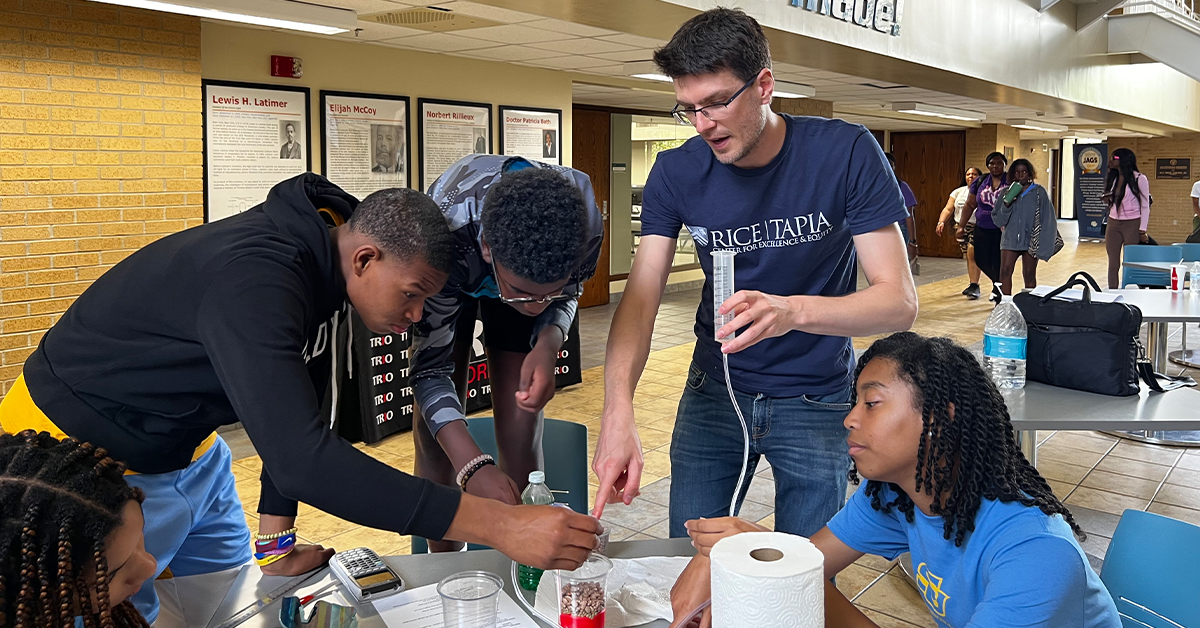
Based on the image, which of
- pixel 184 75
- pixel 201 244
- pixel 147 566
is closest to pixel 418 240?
pixel 201 244

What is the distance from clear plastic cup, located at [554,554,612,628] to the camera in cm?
151

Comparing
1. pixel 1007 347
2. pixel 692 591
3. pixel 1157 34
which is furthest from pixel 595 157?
pixel 692 591

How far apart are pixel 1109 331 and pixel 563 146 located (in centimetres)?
581

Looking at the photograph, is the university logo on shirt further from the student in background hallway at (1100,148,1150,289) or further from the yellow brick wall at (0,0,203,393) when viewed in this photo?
the student in background hallway at (1100,148,1150,289)

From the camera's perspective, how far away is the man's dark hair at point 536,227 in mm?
1742

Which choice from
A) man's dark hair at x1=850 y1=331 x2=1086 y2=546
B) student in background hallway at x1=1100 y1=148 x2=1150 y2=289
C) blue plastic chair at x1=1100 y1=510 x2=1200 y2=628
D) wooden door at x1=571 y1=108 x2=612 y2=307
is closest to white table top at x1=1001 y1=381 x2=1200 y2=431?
blue plastic chair at x1=1100 y1=510 x2=1200 y2=628

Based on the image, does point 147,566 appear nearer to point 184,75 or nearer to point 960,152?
point 184,75

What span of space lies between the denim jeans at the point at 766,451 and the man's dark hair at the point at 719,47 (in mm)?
729

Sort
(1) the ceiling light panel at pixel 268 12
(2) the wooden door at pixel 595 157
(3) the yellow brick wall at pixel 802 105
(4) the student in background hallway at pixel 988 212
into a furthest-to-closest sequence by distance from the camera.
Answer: (3) the yellow brick wall at pixel 802 105 < (2) the wooden door at pixel 595 157 < (4) the student in background hallway at pixel 988 212 < (1) the ceiling light panel at pixel 268 12

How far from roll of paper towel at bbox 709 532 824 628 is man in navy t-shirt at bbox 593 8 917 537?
0.73 meters

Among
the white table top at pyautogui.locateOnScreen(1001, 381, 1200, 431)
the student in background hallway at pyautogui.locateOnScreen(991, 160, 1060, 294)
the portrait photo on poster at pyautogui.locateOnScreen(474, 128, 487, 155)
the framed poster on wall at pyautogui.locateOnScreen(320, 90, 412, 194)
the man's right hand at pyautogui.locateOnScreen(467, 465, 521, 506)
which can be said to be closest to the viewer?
the man's right hand at pyautogui.locateOnScreen(467, 465, 521, 506)

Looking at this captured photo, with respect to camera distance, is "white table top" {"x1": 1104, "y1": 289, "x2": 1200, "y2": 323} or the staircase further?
the staircase

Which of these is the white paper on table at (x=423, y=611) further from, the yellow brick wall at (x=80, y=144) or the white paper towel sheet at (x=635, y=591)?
the yellow brick wall at (x=80, y=144)

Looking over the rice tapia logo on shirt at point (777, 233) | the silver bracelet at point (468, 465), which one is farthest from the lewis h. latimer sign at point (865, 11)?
the silver bracelet at point (468, 465)
